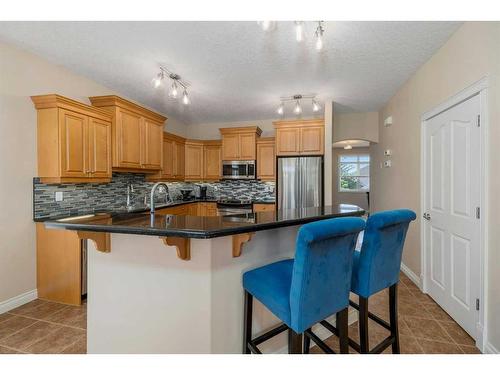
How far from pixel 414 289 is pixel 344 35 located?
9.82ft

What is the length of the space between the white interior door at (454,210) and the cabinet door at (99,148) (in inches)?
156

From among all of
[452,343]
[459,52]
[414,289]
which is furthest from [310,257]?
[414,289]

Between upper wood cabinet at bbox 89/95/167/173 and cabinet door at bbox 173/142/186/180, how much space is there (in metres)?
0.68

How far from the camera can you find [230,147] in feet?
17.1

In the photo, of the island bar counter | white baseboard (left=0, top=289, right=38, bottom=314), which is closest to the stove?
white baseboard (left=0, top=289, right=38, bottom=314)

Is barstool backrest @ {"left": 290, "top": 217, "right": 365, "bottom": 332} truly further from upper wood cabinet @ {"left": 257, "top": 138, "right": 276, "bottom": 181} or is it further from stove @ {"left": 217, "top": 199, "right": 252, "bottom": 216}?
upper wood cabinet @ {"left": 257, "top": 138, "right": 276, "bottom": 181}

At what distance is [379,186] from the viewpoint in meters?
4.79

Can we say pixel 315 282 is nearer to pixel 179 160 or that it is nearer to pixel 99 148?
pixel 99 148

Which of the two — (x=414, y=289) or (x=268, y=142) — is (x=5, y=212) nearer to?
(x=268, y=142)

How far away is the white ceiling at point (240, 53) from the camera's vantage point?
228cm

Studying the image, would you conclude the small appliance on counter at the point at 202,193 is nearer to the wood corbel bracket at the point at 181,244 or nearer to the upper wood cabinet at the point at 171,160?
the upper wood cabinet at the point at 171,160

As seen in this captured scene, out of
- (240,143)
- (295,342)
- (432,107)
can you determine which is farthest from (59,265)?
(432,107)

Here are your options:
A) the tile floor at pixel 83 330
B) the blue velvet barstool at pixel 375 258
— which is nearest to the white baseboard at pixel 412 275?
the tile floor at pixel 83 330

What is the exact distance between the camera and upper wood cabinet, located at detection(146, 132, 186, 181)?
15.0 ft
